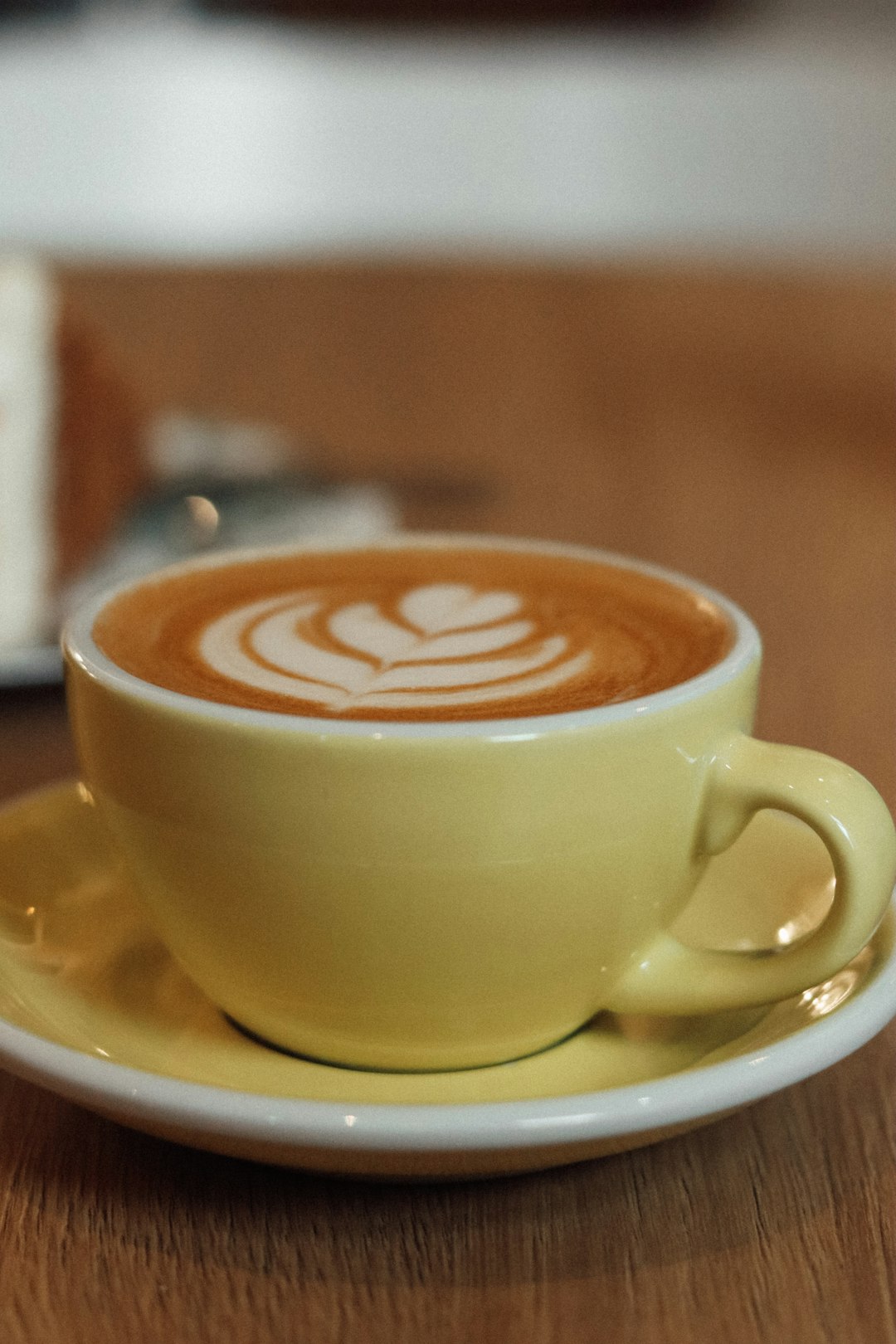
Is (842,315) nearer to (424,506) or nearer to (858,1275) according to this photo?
(424,506)

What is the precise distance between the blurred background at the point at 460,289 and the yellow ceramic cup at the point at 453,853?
0.27m

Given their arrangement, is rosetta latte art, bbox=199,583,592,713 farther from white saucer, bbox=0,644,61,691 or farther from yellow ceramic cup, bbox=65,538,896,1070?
white saucer, bbox=0,644,61,691

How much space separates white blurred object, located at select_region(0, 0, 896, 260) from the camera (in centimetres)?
322

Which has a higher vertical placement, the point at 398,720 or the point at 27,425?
the point at 398,720

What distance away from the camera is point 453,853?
0.34 meters

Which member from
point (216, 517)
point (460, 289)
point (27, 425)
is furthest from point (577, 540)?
point (460, 289)

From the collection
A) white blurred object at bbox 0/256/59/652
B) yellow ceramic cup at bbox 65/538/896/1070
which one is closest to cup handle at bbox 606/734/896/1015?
yellow ceramic cup at bbox 65/538/896/1070

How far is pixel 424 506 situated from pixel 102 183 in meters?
2.65

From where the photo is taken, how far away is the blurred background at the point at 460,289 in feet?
3.05

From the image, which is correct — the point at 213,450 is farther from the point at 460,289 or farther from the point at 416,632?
the point at 460,289

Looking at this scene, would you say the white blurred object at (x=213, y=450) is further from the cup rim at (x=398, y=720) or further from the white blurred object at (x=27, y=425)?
the cup rim at (x=398, y=720)

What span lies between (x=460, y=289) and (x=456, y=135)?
1758mm

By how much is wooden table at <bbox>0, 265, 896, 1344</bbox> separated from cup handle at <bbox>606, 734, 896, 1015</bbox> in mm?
→ 37

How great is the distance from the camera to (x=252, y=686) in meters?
0.39
